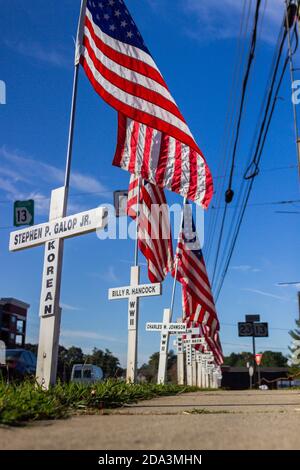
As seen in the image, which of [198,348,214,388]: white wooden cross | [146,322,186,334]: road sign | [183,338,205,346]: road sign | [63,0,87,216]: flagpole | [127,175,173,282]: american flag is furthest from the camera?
[198,348,214,388]: white wooden cross

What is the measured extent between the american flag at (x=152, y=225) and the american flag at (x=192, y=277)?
14.8 ft

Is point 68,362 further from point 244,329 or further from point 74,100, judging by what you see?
point 244,329

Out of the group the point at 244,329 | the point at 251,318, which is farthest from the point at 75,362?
the point at 251,318

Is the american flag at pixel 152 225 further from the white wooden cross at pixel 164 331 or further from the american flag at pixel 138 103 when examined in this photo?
the american flag at pixel 138 103

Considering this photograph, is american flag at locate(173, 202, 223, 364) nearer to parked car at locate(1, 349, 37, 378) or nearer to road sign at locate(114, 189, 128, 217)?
road sign at locate(114, 189, 128, 217)

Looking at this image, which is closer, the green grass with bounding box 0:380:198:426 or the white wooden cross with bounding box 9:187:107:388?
the green grass with bounding box 0:380:198:426

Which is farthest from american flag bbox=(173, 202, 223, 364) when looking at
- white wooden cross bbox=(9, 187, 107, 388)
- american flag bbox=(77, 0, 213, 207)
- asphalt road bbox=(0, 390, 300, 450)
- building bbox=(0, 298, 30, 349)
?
building bbox=(0, 298, 30, 349)

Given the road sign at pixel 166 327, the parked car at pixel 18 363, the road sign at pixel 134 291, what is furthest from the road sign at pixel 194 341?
the road sign at pixel 134 291

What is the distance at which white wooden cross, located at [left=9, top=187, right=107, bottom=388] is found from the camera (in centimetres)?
739

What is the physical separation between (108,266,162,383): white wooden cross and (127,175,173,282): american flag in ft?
4.15

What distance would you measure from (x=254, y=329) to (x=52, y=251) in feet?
214

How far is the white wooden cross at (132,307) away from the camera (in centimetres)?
1316

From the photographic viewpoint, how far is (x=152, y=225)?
48.3 ft

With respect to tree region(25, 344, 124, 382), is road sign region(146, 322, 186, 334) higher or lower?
higher
